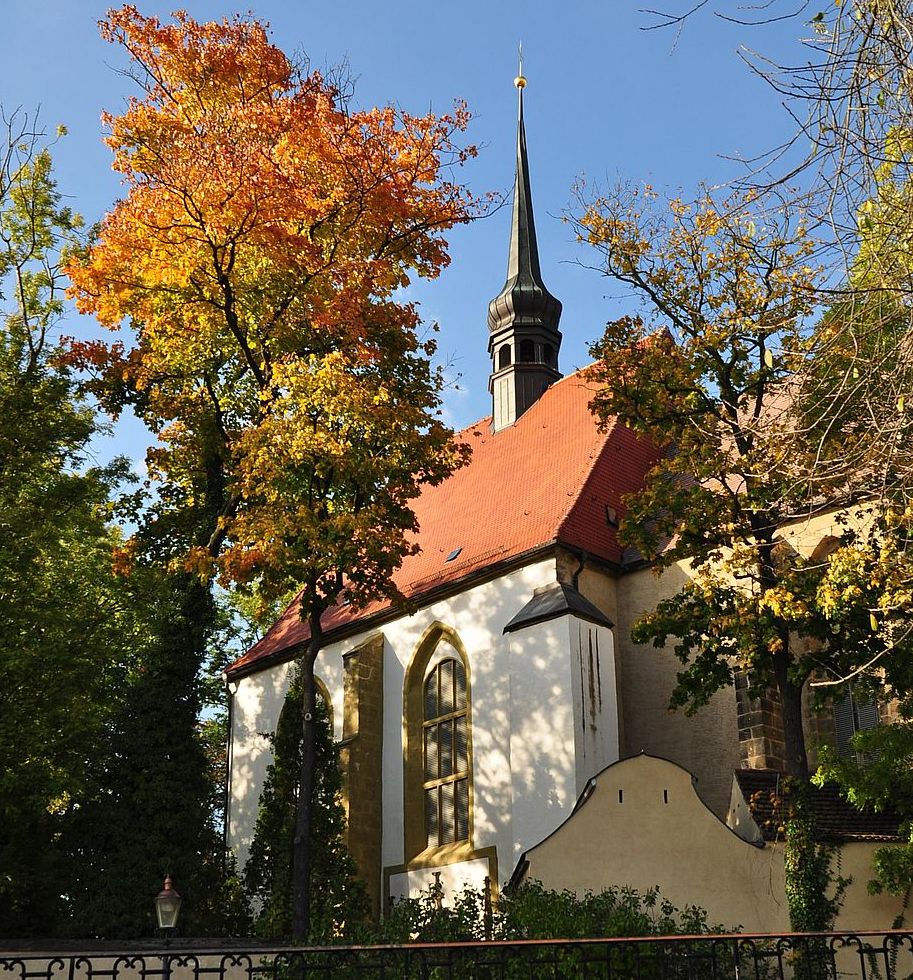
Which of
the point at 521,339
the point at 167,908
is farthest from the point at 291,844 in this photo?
the point at 521,339

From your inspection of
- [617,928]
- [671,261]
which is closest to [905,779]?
[617,928]

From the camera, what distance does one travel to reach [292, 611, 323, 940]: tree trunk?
1330cm

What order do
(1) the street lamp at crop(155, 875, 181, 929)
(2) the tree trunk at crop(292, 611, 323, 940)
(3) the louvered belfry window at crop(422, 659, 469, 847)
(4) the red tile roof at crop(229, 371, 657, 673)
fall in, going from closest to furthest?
(1) the street lamp at crop(155, 875, 181, 929)
(2) the tree trunk at crop(292, 611, 323, 940)
(3) the louvered belfry window at crop(422, 659, 469, 847)
(4) the red tile roof at crop(229, 371, 657, 673)

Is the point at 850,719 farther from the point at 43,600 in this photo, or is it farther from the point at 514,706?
the point at 43,600

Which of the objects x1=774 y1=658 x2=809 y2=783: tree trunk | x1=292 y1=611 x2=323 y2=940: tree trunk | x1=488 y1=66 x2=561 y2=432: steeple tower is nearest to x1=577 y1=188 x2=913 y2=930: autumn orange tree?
x1=774 y1=658 x2=809 y2=783: tree trunk

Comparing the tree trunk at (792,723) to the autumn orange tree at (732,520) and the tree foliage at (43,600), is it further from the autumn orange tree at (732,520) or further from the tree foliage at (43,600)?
the tree foliage at (43,600)

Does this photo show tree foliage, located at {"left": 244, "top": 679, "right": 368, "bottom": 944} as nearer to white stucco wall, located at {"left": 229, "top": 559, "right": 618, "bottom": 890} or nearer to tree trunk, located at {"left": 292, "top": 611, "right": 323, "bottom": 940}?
tree trunk, located at {"left": 292, "top": 611, "right": 323, "bottom": 940}

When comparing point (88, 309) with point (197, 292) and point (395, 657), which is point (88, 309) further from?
point (395, 657)

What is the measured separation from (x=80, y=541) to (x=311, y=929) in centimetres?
865

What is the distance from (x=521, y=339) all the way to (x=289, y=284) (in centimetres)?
1039

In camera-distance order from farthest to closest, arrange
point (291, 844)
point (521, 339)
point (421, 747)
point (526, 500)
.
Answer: point (521, 339) < point (526, 500) < point (421, 747) < point (291, 844)

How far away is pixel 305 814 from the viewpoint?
547 inches

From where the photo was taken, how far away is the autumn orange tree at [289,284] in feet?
46.0

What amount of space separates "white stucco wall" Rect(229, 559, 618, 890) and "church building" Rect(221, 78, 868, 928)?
0.08 ft
